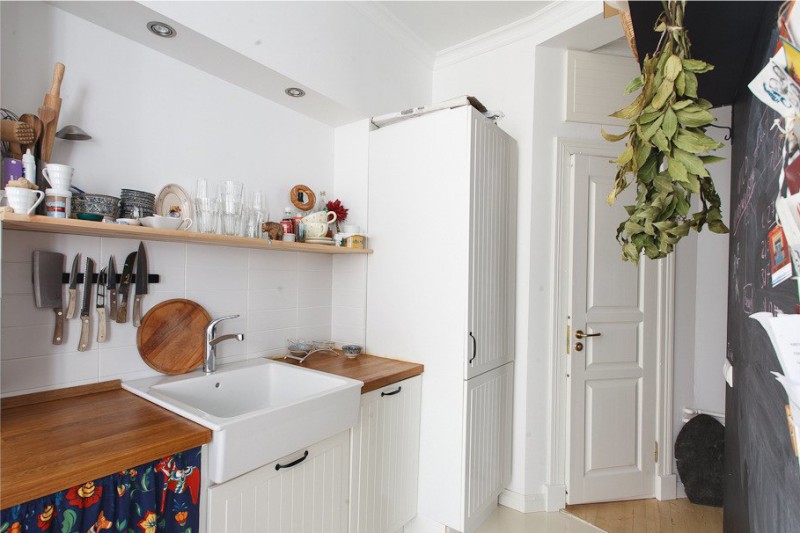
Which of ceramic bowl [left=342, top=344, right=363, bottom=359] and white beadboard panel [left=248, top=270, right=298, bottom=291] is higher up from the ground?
white beadboard panel [left=248, top=270, right=298, bottom=291]

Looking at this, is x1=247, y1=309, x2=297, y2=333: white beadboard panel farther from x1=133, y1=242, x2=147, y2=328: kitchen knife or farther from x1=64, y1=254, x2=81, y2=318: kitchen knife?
x1=64, y1=254, x2=81, y2=318: kitchen knife

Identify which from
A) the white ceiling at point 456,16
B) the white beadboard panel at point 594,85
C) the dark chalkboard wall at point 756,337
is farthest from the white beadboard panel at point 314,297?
the dark chalkboard wall at point 756,337

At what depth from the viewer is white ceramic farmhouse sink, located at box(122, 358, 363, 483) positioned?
1.24 metres

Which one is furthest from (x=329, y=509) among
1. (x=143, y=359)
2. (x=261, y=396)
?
(x=143, y=359)

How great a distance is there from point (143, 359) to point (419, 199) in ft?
4.78

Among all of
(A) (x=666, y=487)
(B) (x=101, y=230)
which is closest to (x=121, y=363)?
(B) (x=101, y=230)

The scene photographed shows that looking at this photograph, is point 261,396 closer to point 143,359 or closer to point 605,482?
point 143,359

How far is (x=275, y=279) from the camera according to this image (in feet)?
7.29

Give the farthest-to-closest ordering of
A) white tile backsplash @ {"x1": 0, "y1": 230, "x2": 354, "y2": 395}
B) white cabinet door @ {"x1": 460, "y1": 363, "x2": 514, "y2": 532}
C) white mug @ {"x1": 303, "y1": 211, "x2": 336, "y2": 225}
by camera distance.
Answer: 1. white mug @ {"x1": 303, "y1": 211, "x2": 336, "y2": 225}
2. white cabinet door @ {"x1": 460, "y1": 363, "x2": 514, "y2": 532}
3. white tile backsplash @ {"x1": 0, "y1": 230, "x2": 354, "y2": 395}

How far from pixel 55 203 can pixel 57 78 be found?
1.44 feet

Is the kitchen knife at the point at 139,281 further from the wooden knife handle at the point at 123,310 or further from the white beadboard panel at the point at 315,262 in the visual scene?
the white beadboard panel at the point at 315,262

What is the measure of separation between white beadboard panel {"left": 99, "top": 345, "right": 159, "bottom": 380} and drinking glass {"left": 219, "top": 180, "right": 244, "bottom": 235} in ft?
2.02

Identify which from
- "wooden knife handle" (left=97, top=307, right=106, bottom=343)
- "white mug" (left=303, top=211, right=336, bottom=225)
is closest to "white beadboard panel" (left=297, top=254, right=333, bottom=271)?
"white mug" (left=303, top=211, right=336, bottom=225)

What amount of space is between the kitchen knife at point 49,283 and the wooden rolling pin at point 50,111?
0.33 m
